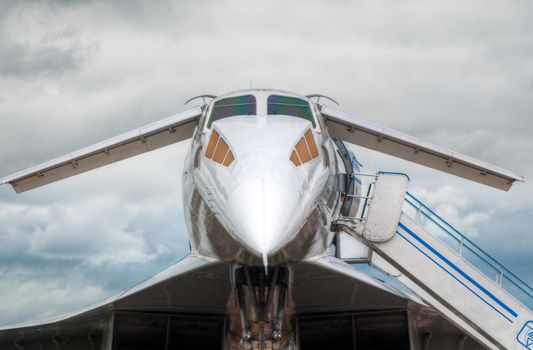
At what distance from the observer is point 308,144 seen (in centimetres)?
911

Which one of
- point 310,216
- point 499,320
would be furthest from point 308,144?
point 499,320

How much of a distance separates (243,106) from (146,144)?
102 inches

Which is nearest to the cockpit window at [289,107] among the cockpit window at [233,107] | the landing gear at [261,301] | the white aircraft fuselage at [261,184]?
the white aircraft fuselage at [261,184]

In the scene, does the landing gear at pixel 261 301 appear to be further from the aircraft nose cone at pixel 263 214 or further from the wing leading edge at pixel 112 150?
the wing leading edge at pixel 112 150

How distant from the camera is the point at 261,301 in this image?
9039 mm

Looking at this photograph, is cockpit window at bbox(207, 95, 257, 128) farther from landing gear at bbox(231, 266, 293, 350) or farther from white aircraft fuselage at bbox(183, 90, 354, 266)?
landing gear at bbox(231, 266, 293, 350)

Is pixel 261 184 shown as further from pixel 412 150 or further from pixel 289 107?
pixel 412 150

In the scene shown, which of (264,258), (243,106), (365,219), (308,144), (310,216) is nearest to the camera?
(264,258)

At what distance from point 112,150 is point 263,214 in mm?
5043

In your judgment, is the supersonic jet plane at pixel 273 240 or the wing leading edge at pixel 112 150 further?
the wing leading edge at pixel 112 150

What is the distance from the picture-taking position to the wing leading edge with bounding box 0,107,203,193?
11.5 meters

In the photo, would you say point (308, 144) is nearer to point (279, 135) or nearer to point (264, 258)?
point (279, 135)

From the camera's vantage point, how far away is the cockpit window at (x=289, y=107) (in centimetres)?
991

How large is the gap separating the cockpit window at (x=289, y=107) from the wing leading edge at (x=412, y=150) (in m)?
1.45
